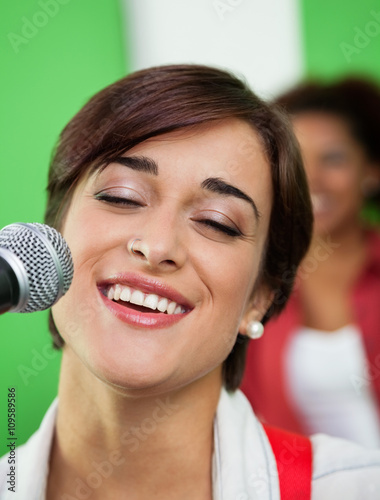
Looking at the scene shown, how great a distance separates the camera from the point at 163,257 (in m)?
1.20

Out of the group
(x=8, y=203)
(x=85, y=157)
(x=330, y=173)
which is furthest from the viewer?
(x=330, y=173)

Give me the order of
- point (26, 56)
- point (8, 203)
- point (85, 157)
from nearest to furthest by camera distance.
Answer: point (85, 157) → point (8, 203) → point (26, 56)

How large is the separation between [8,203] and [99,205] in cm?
96

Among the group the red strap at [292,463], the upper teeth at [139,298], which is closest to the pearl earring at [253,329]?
the red strap at [292,463]

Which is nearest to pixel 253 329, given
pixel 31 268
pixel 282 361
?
pixel 31 268

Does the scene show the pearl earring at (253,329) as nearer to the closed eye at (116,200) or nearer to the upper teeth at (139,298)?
the upper teeth at (139,298)

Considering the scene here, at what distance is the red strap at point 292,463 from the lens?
1378 mm

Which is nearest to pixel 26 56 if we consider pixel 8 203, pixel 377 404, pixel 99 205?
pixel 8 203

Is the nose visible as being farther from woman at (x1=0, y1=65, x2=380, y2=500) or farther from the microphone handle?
the microphone handle

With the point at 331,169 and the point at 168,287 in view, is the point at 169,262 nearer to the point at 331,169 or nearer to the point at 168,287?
the point at 168,287

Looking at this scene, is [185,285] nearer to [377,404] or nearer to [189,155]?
[189,155]

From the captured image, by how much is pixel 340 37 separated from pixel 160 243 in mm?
2393

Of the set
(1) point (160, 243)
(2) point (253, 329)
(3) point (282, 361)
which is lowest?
(3) point (282, 361)

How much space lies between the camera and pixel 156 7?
3.13 m
